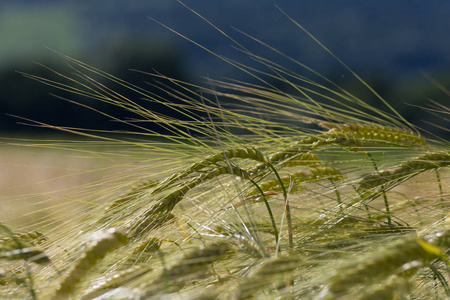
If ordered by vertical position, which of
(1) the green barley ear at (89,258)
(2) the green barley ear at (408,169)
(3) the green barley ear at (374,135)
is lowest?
(2) the green barley ear at (408,169)

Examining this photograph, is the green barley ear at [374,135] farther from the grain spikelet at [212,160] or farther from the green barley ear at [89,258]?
the green barley ear at [89,258]

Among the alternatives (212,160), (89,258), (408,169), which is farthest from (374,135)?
(89,258)

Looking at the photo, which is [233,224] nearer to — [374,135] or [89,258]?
[89,258]

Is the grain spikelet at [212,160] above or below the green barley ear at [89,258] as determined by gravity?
above

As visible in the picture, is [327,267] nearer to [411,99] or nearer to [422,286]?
[422,286]

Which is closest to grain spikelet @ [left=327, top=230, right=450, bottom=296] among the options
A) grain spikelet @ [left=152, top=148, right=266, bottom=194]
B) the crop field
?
the crop field

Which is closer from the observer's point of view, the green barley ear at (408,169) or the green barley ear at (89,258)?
the green barley ear at (89,258)

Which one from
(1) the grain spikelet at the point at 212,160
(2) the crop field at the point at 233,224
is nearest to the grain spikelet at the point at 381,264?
(2) the crop field at the point at 233,224

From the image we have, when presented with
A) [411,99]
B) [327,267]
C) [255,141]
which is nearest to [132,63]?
[411,99]

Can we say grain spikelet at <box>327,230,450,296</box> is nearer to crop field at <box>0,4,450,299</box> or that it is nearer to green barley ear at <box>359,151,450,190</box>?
crop field at <box>0,4,450,299</box>

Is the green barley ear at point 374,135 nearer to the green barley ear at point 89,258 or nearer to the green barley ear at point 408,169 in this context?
the green barley ear at point 408,169

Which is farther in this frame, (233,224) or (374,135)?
(374,135)
